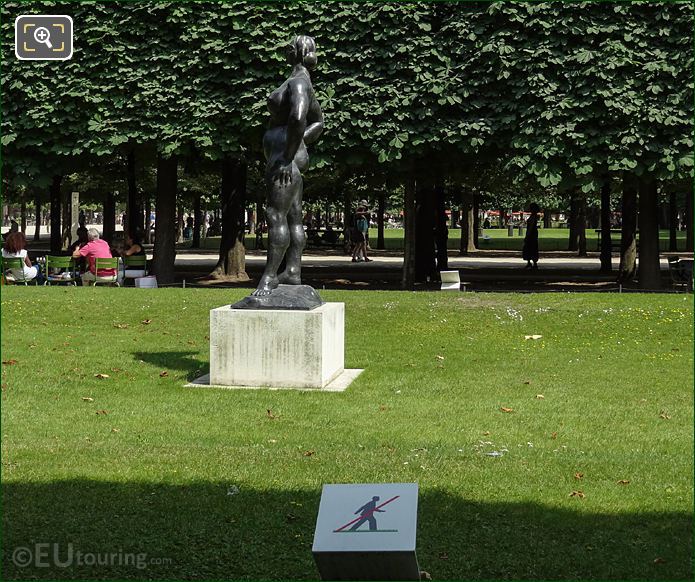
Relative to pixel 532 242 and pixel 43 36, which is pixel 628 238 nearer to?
pixel 532 242

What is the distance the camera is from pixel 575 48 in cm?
2122

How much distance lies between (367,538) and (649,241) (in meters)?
19.6

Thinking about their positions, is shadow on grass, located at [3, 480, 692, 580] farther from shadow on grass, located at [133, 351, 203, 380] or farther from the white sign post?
shadow on grass, located at [133, 351, 203, 380]

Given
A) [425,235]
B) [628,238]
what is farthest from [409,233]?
[628,238]

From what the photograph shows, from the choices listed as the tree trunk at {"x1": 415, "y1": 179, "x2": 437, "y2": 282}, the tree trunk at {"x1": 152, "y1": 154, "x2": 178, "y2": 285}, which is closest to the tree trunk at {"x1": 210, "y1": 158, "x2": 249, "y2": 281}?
the tree trunk at {"x1": 152, "y1": 154, "x2": 178, "y2": 285}

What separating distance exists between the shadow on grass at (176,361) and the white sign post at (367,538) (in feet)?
25.0

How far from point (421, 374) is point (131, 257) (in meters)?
12.5

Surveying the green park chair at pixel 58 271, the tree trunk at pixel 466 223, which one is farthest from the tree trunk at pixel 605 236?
the green park chair at pixel 58 271

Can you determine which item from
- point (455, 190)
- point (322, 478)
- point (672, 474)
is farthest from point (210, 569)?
point (455, 190)

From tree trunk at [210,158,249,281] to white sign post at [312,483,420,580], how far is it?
70.9ft

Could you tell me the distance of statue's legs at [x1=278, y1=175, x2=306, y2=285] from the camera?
1229 cm

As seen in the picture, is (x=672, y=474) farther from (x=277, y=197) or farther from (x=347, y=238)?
(x=347, y=238)

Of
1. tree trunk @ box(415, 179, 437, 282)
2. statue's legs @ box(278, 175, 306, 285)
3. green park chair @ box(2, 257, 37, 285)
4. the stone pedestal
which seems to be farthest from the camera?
tree trunk @ box(415, 179, 437, 282)

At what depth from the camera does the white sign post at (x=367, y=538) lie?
184 inches
